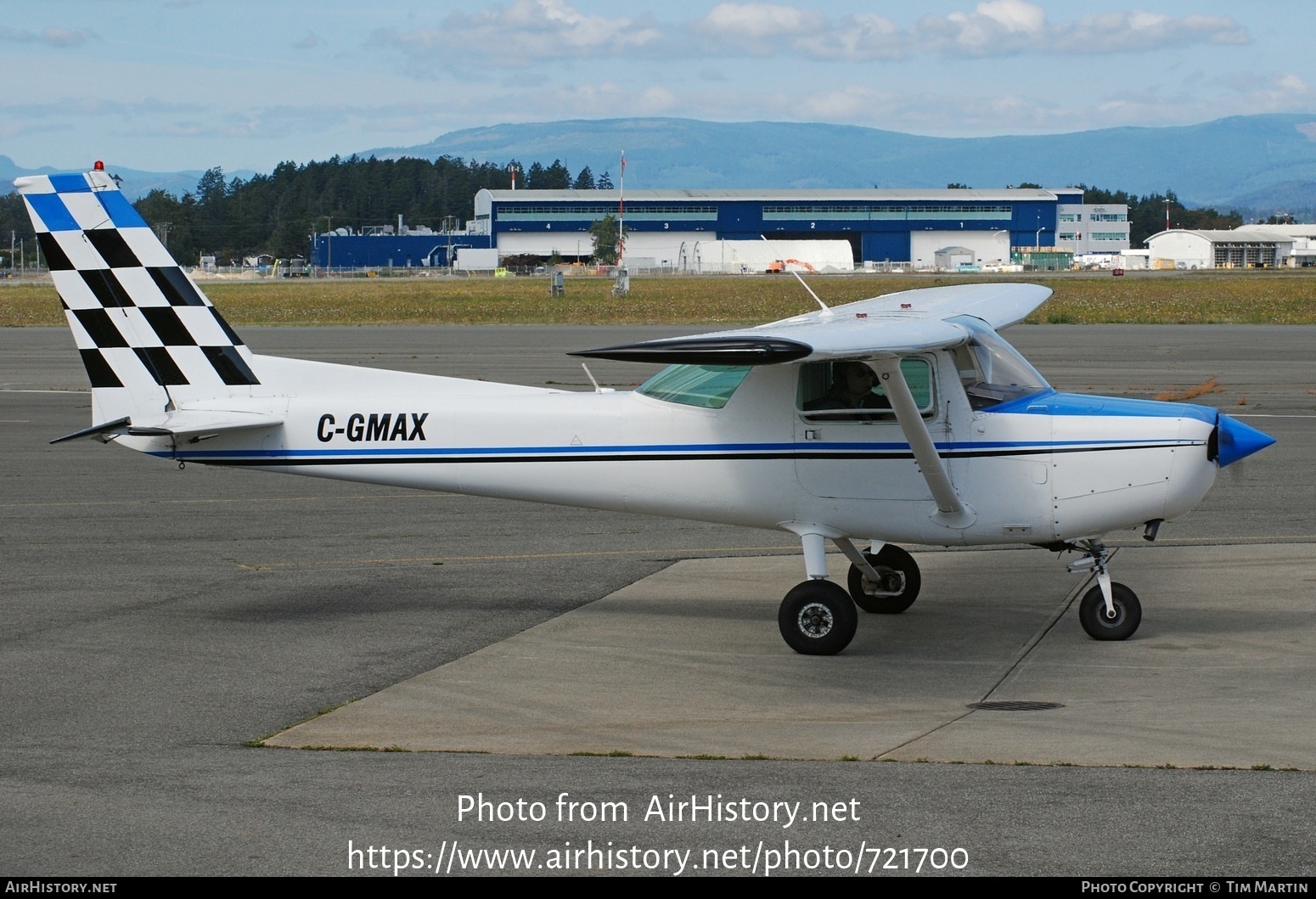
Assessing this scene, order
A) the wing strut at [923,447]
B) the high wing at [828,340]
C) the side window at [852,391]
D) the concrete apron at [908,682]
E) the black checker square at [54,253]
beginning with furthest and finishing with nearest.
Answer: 1. the black checker square at [54,253]
2. the side window at [852,391]
3. the wing strut at [923,447]
4. the high wing at [828,340]
5. the concrete apron at [908,682]

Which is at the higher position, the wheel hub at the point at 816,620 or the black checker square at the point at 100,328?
the black checker square at the point at 100,328

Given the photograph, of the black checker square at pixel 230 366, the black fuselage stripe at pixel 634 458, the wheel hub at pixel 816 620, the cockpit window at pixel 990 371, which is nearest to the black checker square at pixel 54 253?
the black checker square at pixel 230 366

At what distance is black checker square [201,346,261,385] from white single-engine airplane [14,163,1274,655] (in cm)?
2

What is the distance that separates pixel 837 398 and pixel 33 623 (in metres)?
6.04

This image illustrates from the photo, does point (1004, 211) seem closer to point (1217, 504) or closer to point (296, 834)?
point (1217, 504)

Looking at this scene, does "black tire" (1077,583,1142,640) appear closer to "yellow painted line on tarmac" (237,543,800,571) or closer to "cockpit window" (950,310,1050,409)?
"cockpit window" (950,310,1050,409)

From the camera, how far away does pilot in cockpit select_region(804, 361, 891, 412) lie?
9.80 meters

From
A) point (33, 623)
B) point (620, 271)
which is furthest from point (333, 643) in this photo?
point (620, 271)

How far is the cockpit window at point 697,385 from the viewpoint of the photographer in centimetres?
1012

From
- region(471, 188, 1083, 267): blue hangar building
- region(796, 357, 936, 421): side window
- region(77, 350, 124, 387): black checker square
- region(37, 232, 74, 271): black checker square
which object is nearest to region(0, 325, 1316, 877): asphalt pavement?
region(796, 357, 936, 421): side window

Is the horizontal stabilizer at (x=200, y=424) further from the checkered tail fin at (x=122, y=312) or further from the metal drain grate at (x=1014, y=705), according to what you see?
the metal drain grate at (x=1014, y=705)

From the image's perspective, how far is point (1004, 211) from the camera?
161 metres

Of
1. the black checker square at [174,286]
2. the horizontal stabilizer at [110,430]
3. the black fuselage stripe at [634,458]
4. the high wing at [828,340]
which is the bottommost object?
the black fuselage stripe at [634,458]

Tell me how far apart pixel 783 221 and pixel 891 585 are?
148516mm
